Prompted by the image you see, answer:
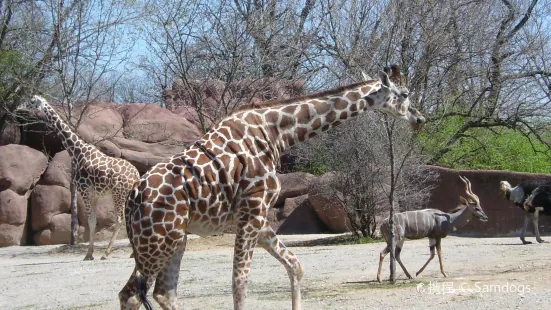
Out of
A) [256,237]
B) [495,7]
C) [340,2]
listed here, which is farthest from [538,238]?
[256,237]

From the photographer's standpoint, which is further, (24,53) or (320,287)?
(24,53)

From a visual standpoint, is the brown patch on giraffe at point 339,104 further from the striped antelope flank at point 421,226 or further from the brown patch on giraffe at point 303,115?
the striped antelope flank at point 421,226

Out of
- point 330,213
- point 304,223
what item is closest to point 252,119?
point 330,213

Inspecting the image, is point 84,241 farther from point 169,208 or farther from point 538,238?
point 169,208

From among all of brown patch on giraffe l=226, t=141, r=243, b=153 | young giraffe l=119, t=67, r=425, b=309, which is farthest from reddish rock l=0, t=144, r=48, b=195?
brown patch on giraffe l=226, t=141, r=243, b=153

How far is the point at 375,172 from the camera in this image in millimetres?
17391

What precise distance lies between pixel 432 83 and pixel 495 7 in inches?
381

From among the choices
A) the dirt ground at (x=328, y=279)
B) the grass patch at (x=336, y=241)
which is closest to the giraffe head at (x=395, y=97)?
the dirt ground at (x=328, y=279)

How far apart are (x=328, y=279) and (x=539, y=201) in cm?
723

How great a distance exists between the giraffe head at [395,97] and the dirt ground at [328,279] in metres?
2.15

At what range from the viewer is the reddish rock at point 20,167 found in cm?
2028

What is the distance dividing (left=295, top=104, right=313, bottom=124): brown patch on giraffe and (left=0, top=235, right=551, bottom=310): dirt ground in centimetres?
215

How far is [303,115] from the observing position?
8484 millimetres

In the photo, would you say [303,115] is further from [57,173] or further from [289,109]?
[57,173]
